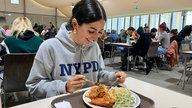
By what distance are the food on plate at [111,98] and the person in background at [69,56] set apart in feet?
0.38

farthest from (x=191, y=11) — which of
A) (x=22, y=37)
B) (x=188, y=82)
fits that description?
(x=22, y=37)

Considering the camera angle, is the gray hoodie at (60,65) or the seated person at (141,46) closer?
the gray hoodie at (60,65)

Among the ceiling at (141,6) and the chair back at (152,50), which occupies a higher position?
the ceiling at (141,6)

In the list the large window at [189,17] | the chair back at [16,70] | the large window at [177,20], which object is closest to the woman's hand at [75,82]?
the chair back at [16,70]

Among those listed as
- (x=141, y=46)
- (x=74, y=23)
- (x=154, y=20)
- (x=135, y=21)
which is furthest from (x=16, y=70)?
(x=135, y=21)

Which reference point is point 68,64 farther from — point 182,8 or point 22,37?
point 182,8

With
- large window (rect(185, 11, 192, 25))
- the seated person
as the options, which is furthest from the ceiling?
the seated person

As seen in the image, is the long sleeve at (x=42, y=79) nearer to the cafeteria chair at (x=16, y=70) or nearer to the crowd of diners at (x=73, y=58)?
the crowd of diners at (x=73, y=58)

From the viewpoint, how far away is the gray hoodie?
3.17ft

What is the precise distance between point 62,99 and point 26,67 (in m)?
1.05

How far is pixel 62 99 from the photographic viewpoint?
0.78 metres

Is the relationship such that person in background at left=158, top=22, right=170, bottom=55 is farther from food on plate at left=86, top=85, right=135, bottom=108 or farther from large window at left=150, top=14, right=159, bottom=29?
food on plate at left=86, top=85, right=135, bottom=108

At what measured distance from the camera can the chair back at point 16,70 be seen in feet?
5.20

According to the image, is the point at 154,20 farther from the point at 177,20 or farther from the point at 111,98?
the point at 111,98
